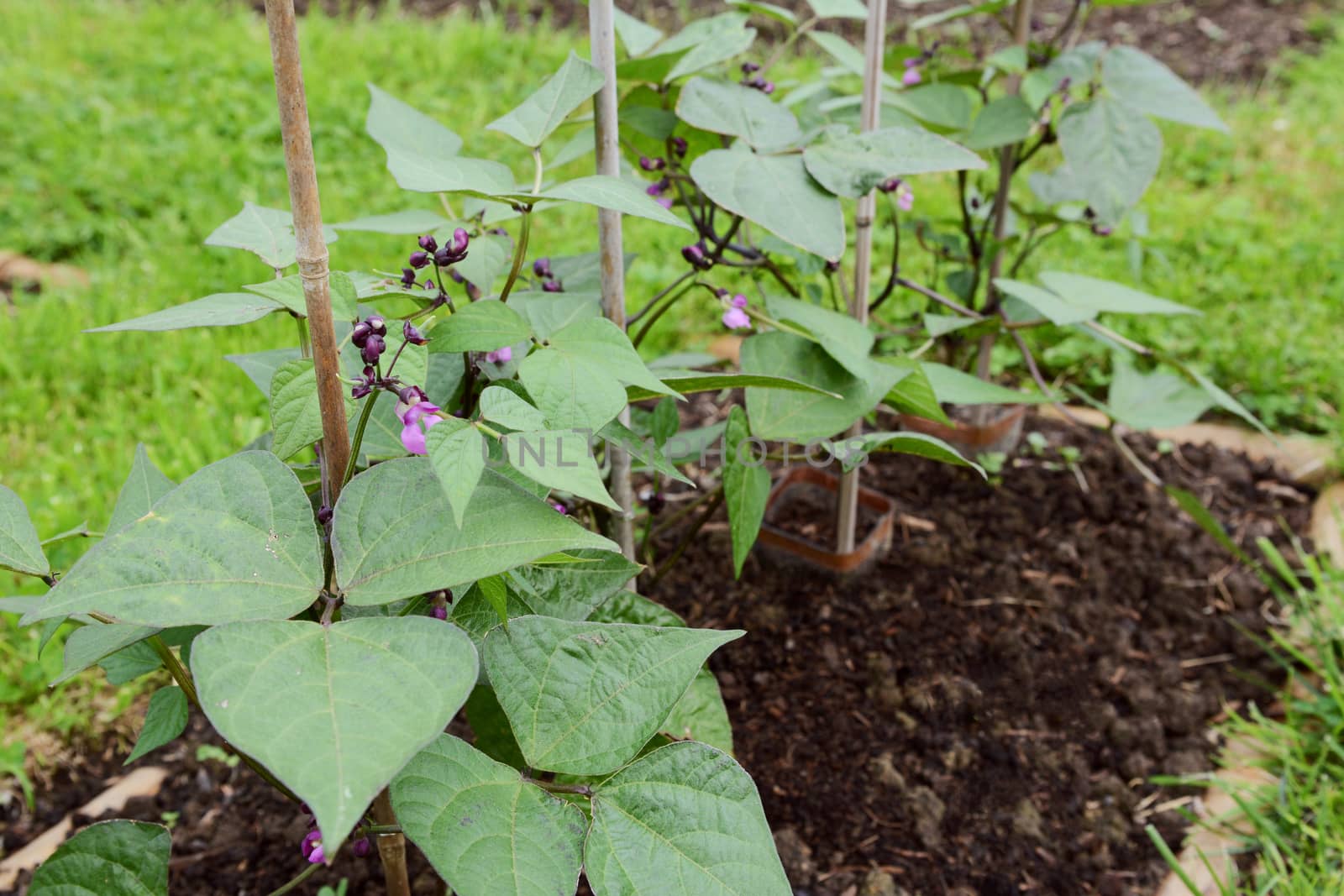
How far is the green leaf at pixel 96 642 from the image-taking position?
913 millimetres

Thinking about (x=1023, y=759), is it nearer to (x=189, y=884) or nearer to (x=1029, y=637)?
(x=1029, y=637)

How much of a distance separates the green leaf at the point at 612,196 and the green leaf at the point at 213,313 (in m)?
0.28

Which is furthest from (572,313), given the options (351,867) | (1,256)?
(1,256)

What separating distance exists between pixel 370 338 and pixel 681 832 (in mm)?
475

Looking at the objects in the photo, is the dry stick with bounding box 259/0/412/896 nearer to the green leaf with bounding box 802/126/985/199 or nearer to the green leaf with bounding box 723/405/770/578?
the green leaf with bounding box 723/405/770/578

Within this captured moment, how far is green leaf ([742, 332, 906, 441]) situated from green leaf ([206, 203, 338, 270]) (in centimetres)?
59

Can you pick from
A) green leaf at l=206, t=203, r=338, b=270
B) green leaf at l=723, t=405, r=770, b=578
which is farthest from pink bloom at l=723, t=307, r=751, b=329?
green leaf at l=206, t=203, r=338, b=270

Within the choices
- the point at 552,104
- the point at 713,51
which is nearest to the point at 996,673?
the point at 713,51

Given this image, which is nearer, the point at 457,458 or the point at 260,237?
the point at 457,458

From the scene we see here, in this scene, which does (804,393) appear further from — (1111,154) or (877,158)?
(1111,154)

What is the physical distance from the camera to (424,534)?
86 cm

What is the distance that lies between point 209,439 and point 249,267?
805 mm

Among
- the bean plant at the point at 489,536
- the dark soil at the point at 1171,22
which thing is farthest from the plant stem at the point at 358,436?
the dark soil at the point at 1171,22

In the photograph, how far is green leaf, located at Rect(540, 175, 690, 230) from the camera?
0.95 m
